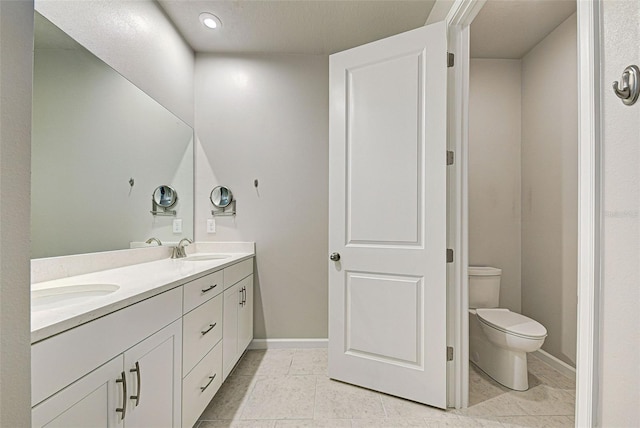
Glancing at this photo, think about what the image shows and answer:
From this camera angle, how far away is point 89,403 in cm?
81

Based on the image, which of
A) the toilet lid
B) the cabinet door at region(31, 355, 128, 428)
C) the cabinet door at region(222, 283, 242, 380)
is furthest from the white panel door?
the cabinet door at region(31, 355, 128, 428)

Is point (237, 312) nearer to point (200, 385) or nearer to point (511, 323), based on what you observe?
point (200, 385)

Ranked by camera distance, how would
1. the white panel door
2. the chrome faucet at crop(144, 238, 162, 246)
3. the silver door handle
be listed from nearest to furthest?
the silver door handle < the white panel door < the chrome faucet at crop(144, 238, 162, 246)

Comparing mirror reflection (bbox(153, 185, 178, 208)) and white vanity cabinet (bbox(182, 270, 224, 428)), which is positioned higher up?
mirror reflection (bbox(153, 185, 178, 208))

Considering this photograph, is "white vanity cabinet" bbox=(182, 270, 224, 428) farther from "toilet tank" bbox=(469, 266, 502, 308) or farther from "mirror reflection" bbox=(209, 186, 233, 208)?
"toilet tank" bbox=(469, 266, 502, 308)

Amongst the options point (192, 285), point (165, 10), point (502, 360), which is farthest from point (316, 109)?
point (502, 360)

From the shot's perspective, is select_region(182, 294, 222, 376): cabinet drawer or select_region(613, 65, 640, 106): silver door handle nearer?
select_region(613, 65, 640, 106): silver door handle

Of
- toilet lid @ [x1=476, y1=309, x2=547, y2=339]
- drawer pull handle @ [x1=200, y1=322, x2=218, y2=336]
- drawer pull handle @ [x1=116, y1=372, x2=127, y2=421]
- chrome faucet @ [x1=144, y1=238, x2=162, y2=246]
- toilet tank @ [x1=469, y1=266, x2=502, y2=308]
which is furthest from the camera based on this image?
toilet tank @ [x1=469, y1=266, x2=502, y2=308]

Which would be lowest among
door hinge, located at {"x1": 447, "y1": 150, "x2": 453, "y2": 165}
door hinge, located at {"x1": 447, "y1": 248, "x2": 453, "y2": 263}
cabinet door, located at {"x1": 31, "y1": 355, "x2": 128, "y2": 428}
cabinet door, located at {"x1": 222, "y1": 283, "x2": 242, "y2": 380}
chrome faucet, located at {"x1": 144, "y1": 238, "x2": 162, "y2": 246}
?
cabinet door, located at {"x1": 222, "y1": 283, "x2": 242, "y2": 380}

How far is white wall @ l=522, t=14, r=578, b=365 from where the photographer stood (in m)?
2.12

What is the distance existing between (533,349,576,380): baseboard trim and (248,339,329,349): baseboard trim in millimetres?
1750

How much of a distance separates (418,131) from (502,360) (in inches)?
64.6

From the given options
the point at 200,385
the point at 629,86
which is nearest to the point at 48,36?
the point at 200,385

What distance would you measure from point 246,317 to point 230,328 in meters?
0.39
